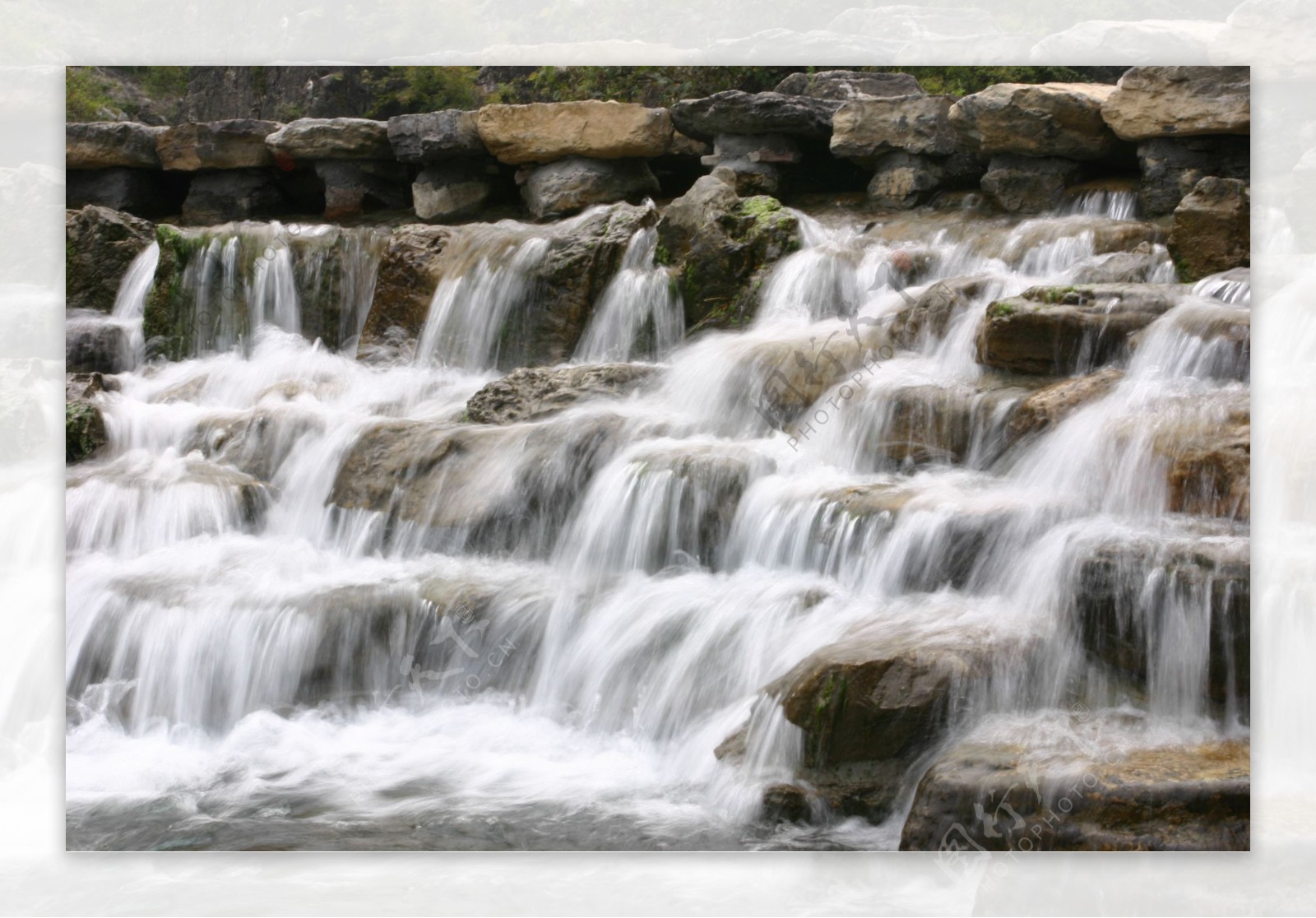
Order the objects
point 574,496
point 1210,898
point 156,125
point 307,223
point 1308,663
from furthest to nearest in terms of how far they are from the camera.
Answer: point 307,223 < point 156,125 < point 574,496 < point 1308,663 < point 1210,898

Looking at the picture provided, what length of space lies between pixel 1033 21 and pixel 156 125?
3.65 m

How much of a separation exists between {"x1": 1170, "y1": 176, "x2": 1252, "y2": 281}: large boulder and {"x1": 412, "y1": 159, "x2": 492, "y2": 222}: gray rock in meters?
3.18

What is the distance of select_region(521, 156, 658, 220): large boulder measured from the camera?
274 inches

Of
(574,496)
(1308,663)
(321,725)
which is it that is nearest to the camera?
(1308,663)

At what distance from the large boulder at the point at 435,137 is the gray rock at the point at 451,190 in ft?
0.24

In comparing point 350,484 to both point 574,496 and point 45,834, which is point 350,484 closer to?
point 574,496

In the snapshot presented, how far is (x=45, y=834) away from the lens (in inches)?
197

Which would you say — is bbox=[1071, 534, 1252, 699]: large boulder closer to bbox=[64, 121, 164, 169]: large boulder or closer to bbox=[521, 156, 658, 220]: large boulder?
bbox=[521, 156, 658, 220]: large boulder

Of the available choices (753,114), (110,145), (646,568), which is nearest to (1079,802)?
(646,568)

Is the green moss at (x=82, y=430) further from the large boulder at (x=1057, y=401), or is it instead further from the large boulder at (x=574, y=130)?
the large boulder at (x=1057, y=401)

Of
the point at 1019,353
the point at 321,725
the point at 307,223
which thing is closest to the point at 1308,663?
the point at 1019,353

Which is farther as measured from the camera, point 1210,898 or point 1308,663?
Answer: point 1308,663

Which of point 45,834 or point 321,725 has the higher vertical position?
point 321,725

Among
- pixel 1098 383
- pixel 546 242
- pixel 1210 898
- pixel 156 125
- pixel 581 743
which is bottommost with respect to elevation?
pixel 1210 898
